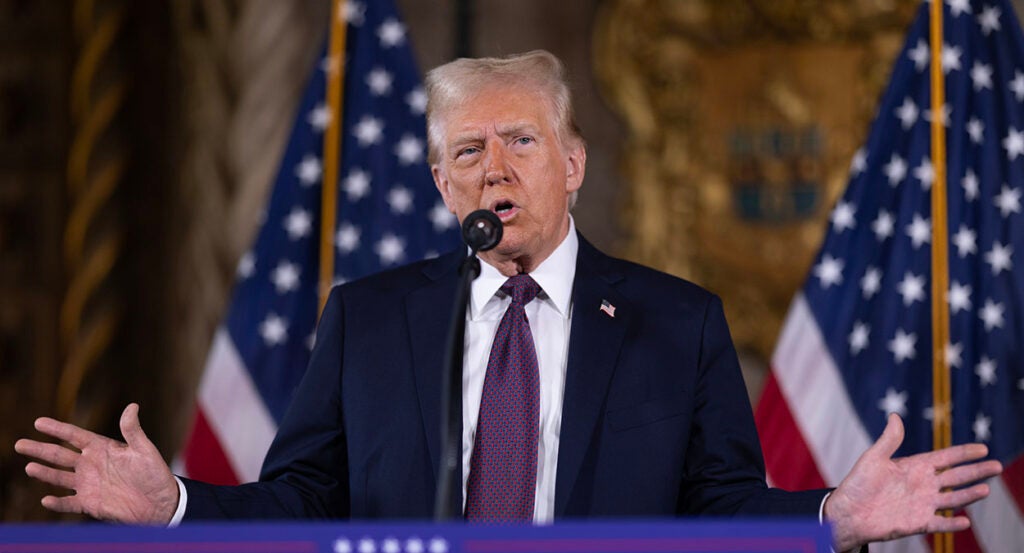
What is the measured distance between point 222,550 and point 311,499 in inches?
38.9

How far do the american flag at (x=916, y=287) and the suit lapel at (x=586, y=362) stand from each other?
1.11 metres

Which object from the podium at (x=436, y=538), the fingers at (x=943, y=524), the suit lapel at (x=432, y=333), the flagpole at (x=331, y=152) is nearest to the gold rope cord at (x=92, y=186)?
the flagpole at (x=331, y=152)

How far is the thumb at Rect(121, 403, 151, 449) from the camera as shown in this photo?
7.46 ft

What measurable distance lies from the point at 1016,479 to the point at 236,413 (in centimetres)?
217

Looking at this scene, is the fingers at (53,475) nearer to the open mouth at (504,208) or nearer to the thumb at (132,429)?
the thumb at (132,429)

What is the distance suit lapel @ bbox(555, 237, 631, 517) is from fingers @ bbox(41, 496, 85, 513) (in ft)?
2.81

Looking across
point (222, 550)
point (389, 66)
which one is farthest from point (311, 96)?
point (222, 550)

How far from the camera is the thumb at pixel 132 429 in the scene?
2.27 metres

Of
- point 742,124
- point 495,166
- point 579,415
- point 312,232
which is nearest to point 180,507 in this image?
point 579,415

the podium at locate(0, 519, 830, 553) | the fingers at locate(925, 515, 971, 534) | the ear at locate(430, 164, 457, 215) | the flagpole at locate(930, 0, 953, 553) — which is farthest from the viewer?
the flagpole at locate(930, 0, 953, 553)

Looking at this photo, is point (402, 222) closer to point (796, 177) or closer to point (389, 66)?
point (389, 66)

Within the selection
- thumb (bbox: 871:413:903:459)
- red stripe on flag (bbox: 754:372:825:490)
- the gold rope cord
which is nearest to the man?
thumb (bbox: 871:413:903:459)

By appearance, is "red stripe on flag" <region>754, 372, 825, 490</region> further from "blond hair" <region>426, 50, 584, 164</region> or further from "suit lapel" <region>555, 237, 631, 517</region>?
"blond hair" <region>426, 50, 584, 164</region>

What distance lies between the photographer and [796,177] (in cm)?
490
